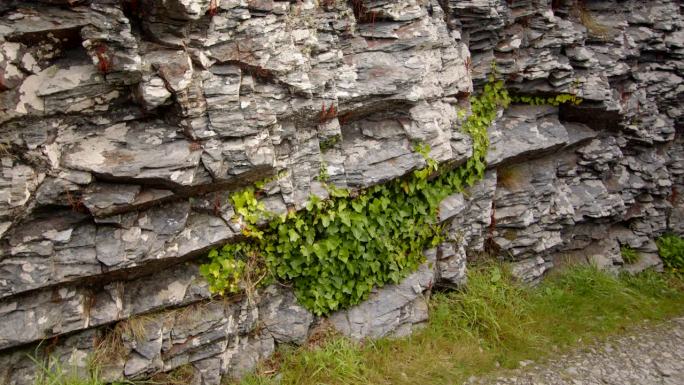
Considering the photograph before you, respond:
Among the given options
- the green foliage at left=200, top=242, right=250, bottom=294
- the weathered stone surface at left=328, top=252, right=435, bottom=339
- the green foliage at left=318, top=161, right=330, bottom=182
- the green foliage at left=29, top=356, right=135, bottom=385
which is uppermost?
the green foliage at left=318, top=161, right=330, bottom=182

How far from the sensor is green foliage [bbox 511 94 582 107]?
878cm

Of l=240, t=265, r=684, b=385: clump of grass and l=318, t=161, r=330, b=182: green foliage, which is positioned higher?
l=318, t=161, r=330, b=182: green foliage

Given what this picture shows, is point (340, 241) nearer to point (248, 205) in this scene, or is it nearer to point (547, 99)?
point (248, 205)

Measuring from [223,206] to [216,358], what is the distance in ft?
6.12

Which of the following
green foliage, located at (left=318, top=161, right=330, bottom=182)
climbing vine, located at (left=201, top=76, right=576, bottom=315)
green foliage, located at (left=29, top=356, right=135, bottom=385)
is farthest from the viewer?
green foliage, located at (left=318, top=161, right=330, bottom=182)

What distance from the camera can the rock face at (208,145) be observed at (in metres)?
4.75

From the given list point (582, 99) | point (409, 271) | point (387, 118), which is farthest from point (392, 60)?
point (582, 99)

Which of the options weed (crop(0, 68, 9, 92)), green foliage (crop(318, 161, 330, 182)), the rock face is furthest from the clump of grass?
weed (crop(0, 68, 9, 92))

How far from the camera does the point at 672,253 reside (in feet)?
33.2

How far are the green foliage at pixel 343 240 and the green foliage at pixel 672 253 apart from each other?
5.99 metres

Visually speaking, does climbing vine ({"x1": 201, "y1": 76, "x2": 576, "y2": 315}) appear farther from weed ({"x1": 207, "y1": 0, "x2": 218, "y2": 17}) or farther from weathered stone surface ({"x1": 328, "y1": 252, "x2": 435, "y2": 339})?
weed ({"x1": 207, "y1": 0, "x2": 218, "y2": 17})

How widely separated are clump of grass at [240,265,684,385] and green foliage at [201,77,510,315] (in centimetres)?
77

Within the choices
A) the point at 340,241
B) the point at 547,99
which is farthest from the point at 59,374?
the point at 547,99

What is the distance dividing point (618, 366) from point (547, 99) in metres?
4.72
